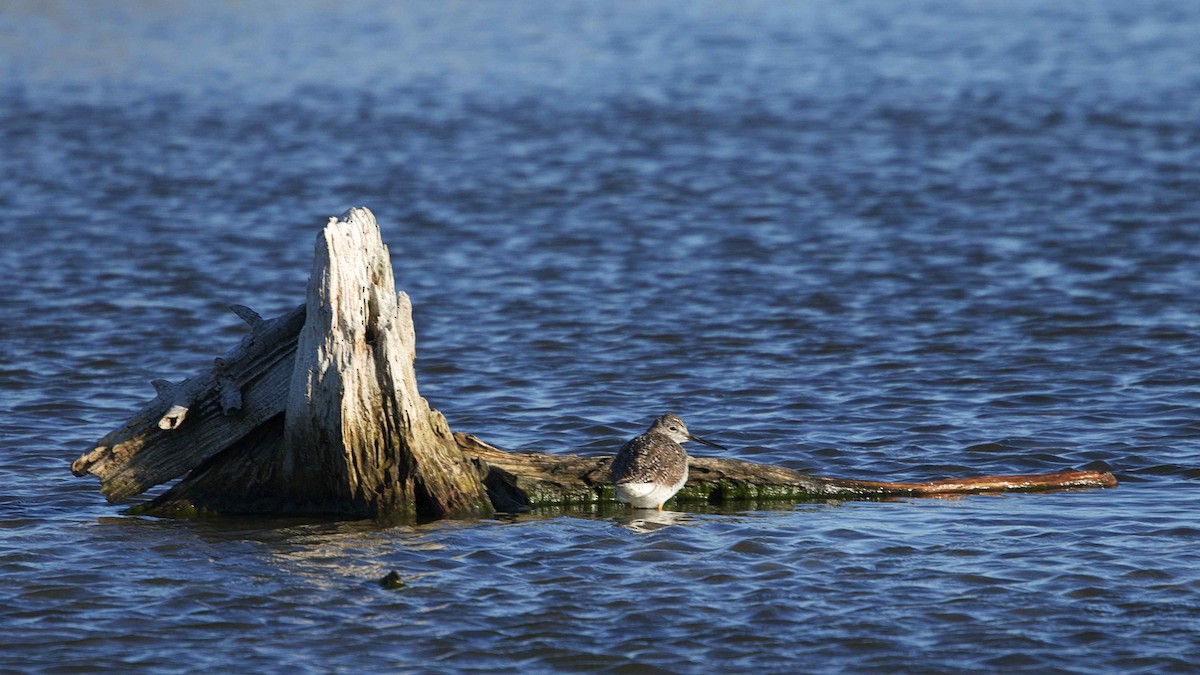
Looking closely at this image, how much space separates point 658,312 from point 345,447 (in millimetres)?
6255

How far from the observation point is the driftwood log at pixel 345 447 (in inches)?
345

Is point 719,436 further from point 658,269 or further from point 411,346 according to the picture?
point 658,269

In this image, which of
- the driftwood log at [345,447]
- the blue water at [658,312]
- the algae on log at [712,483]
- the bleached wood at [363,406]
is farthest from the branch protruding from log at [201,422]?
the algae on log at [712,483]

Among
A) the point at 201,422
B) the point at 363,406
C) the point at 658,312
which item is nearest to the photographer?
the point at 363,406

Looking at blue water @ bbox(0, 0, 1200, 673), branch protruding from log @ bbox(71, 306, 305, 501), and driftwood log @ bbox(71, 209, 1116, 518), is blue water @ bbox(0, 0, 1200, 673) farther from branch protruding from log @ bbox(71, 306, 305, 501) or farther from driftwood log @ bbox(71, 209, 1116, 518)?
branch protruding from log @ bbox(71, 306, 305, 501)

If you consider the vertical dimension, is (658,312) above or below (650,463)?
above

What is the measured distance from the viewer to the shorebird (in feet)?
29.1

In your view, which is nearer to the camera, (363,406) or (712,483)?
(363,406)

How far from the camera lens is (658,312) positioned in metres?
14.8

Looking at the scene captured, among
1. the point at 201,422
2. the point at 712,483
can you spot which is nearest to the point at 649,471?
the point at 712,483

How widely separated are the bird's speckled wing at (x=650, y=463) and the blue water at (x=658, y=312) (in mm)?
309

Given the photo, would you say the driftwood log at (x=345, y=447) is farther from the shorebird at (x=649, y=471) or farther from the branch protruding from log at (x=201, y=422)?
the shorebird at (x=649, y=471)

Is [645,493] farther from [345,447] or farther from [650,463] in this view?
[345,447]

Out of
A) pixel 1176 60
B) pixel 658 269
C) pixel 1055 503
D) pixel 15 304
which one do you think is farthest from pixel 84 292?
pixel 1176 60
